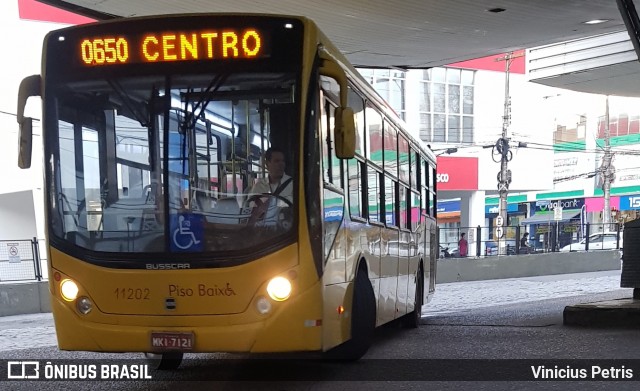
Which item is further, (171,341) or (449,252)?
(449,252)

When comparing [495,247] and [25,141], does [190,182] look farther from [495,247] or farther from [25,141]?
[495,247]

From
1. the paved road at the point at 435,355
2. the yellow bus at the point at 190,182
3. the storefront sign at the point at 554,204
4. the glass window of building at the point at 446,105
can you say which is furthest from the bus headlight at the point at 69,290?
the storefront sign at the point at 554,204

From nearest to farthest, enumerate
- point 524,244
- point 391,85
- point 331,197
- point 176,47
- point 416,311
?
point 176,47 → point 331,197 → point 416,311 → point 524,244 → point 391,85

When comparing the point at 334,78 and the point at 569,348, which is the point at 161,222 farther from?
the point at 569,348

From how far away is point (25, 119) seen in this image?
667cm

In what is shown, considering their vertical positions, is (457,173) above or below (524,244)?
above

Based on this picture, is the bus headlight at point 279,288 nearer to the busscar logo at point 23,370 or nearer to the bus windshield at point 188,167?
the bus windshield at point 188,167

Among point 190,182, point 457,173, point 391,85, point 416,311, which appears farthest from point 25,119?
point 457,173

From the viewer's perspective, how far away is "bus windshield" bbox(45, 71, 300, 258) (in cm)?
602

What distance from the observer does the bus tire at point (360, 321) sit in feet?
24.3

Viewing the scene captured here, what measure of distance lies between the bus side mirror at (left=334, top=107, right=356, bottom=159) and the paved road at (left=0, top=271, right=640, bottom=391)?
7.02 ft

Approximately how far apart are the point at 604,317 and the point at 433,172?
4.68 m

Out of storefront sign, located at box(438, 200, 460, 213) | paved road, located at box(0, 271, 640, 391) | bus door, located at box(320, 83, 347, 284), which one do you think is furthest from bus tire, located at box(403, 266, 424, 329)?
storefront sign, located at box(438, 200, 460, 213)

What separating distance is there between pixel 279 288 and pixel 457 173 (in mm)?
33628
